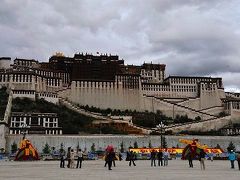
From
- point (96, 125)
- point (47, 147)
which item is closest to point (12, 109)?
point (96, 125)

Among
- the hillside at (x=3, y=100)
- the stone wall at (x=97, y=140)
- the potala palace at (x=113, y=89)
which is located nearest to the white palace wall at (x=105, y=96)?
the potala palace at (x=113, y=89)

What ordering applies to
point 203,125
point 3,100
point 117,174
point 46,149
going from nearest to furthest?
1. point 117,174
2. point 46,149
3. point 3,100
4. point 203,125

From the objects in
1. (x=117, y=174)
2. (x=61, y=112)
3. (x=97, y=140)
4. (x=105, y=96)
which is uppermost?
(x=105, y=96)

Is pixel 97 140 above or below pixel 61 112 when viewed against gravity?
below

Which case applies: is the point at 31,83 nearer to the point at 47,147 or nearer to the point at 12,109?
the point at 12,109

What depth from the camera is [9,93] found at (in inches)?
3826

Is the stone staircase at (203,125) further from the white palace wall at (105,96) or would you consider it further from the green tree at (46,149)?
the green tree at (46,149)

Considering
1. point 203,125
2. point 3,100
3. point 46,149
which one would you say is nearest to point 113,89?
point 203,125

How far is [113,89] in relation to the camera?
4227 inches

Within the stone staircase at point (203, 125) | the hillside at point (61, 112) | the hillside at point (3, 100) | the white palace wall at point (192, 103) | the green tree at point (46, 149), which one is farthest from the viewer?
the white palace wall at point (192, 103)

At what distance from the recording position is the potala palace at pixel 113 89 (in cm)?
10131

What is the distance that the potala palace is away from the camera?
101m

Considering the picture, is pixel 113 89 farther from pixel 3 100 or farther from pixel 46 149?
pixel 46 149

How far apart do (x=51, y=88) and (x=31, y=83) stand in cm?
675
